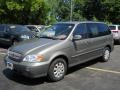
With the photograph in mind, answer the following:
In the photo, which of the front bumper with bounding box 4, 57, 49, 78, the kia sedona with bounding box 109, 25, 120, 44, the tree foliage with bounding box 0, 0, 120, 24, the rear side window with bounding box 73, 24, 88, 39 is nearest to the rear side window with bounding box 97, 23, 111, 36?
the rear side window with bounding box 73, 24, 88, 39

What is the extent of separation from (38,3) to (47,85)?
3163 cm

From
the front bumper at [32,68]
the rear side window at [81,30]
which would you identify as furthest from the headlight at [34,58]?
the rear side window at [81,30]

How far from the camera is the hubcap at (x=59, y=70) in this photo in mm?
6867

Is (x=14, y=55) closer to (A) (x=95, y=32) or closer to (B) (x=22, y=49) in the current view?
(B) (x=22, y=49)

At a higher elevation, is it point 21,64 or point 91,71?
point 21,64

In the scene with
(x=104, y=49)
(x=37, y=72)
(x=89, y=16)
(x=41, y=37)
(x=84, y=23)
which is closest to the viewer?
(x=37, y=72)

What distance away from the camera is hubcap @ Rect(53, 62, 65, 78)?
687cm

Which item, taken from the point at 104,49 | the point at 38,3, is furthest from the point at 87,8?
the point at 104,49

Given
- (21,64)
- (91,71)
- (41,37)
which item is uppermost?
(41,37)

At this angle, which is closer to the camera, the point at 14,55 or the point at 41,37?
the point at 14,55

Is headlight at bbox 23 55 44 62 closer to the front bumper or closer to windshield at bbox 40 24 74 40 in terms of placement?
the front bumper

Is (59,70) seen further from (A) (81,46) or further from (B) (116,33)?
(B) (116,33)

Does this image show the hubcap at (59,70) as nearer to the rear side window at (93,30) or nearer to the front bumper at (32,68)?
the front bumper at (32,68)

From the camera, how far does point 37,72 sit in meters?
6.34
